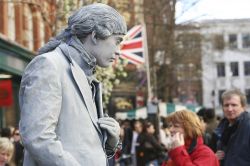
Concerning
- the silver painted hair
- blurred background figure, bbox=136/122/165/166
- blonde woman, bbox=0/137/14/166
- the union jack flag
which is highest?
the union jack flag

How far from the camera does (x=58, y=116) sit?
3.52 meters

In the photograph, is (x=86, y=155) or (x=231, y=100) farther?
(x=231, y=100)

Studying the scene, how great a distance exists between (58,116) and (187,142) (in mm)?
3421

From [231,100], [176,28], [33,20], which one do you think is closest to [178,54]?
[176,28]

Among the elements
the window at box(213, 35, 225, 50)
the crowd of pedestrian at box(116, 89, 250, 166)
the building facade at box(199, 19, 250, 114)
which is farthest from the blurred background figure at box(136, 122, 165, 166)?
the building facade at box(199, 19, 250, 114)

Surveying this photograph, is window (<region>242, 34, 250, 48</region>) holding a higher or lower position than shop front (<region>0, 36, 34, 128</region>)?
higher

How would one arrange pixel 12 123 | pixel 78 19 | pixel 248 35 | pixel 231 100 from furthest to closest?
pixel 248 35 < pixel 12 123 < pixel 231 100 < pixel 78 19

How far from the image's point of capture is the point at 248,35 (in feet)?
308

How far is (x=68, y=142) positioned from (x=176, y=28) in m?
35.0

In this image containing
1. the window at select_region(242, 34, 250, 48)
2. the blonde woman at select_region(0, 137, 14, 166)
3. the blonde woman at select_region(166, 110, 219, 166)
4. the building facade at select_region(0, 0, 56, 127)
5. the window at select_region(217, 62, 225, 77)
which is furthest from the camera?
the window at select_region(217, 62, 225, 77)

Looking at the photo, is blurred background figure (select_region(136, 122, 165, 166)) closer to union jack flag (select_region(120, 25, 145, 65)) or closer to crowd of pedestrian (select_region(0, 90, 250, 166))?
Result: union jack flag (select_region(120, 25, 145, 65))

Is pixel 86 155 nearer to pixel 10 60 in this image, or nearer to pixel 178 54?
pixel 10 60

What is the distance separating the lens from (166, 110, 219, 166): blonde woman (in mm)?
6633

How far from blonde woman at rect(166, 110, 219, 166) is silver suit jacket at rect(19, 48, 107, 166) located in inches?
119
